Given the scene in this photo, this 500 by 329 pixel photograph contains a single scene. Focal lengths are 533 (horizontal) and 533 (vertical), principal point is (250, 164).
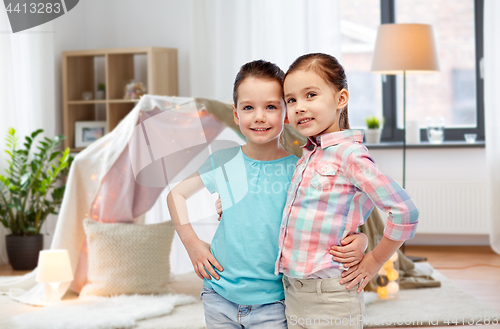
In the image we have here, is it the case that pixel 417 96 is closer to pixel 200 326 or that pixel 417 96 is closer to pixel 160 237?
pixel 160 237

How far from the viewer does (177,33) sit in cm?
427

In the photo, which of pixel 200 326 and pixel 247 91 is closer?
pixel 247 91

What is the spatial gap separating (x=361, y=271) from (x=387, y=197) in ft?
0.45

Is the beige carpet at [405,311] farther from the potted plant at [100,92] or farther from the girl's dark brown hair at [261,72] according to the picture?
the potted plant at [100,92]

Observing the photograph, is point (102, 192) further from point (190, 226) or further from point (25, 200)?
point (190, 226)

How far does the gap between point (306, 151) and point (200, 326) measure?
4.53 feet

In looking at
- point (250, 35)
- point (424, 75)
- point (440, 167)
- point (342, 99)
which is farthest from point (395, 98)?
point (342, 99)

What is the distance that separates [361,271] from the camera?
33.8 inches

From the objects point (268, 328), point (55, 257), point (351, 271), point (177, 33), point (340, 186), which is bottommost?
point (55, 257)

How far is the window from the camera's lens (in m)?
4.13

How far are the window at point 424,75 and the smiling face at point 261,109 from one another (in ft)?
11.1

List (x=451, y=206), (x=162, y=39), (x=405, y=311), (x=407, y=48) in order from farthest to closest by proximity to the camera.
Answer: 1. (x=162, y=39)
2. (x=451, y=206)
3. (x=407, y=48)
4. (x=405, y=311)

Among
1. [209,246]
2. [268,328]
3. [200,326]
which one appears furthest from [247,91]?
[200,326]

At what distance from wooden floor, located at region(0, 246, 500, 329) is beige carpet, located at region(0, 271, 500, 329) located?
0.10 meters
